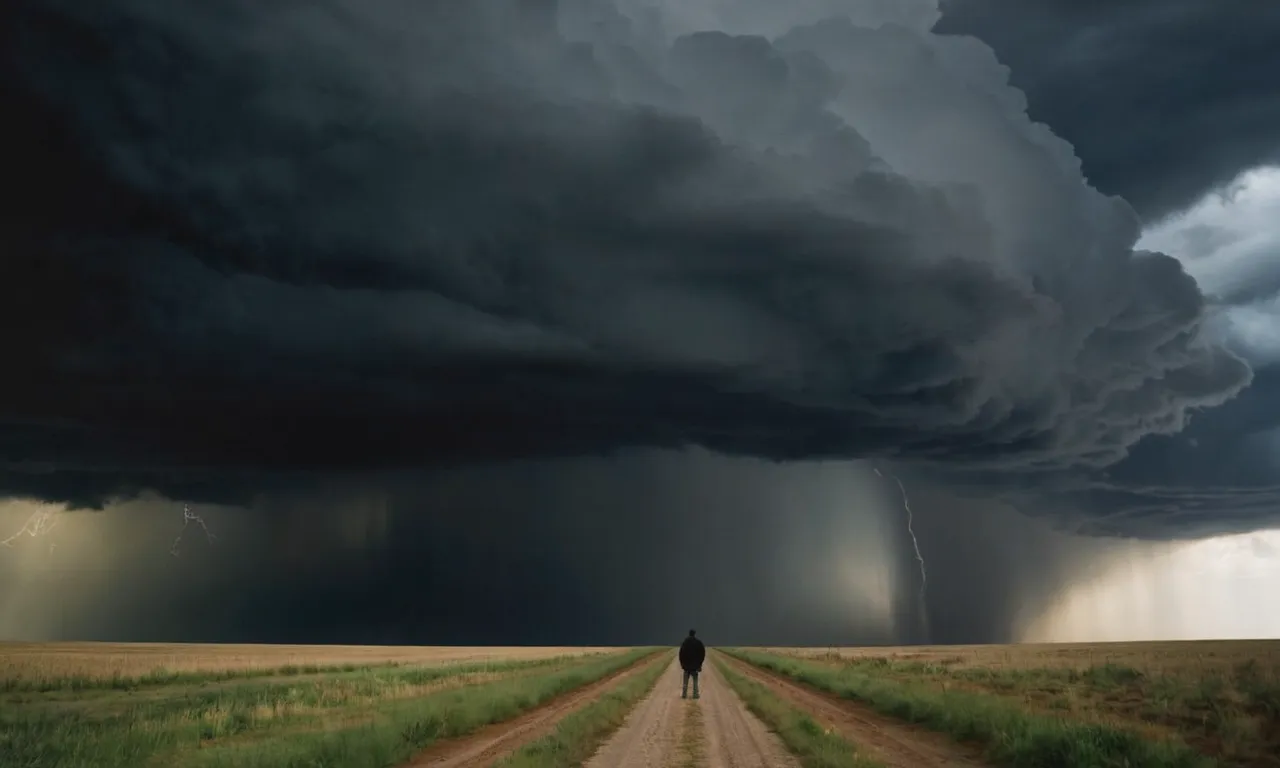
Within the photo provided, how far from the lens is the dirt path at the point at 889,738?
1748 cm

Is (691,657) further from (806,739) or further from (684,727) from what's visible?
(806,739)

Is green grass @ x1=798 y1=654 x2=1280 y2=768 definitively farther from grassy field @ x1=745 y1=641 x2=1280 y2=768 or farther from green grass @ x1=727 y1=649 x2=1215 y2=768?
green grass @ x1=727 y1=649 x2=1215 y2=768

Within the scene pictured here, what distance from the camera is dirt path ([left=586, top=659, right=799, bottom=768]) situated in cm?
1612

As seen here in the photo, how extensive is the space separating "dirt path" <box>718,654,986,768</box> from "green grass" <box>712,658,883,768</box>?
568 mm

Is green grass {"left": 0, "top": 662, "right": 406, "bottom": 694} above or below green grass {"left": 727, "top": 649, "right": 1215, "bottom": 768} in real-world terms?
below

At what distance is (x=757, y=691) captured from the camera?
35.2 m

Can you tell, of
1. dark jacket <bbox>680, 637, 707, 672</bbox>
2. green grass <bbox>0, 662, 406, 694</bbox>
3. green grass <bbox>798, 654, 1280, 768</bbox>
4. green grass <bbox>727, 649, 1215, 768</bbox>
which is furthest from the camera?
green grass <bbox>0, 662, 406, 694</bbox>

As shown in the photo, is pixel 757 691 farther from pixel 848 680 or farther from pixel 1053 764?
pixel 1053 764

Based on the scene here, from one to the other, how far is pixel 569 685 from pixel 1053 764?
29247 mm

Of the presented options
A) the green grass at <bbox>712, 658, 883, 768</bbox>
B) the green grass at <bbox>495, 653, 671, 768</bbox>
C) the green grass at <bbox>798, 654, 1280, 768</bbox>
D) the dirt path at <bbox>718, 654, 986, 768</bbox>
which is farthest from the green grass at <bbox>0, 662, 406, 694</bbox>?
the green grass at <bbox>798, 654, 1280, 768</bbox>

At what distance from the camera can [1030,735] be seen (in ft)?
57.9

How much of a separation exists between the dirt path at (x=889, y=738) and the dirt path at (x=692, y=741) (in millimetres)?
2065

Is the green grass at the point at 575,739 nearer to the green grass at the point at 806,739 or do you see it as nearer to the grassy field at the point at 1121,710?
the green grass at the point at 806,739

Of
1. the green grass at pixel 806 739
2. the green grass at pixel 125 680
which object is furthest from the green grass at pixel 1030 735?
the green grass at pixel 125 680
